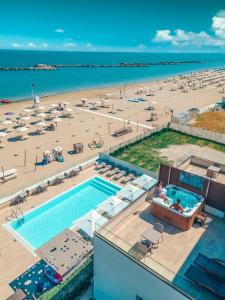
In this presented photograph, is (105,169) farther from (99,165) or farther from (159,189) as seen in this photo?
(159,189)

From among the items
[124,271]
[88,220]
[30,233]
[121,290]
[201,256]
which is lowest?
[30,233]

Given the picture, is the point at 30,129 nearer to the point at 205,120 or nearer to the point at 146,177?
the point at 146,177

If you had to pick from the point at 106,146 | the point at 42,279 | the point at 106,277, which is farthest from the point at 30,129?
the point at 106,277

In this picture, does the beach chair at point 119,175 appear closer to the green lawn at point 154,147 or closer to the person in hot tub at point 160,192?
the green lawn at point 154,147

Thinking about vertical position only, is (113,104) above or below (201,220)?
below

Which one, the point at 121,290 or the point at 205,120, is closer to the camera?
the point at 121,290

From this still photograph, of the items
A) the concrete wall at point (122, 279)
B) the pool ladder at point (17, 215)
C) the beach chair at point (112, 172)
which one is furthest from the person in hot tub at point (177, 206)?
the beach chair at point (112, 172)
